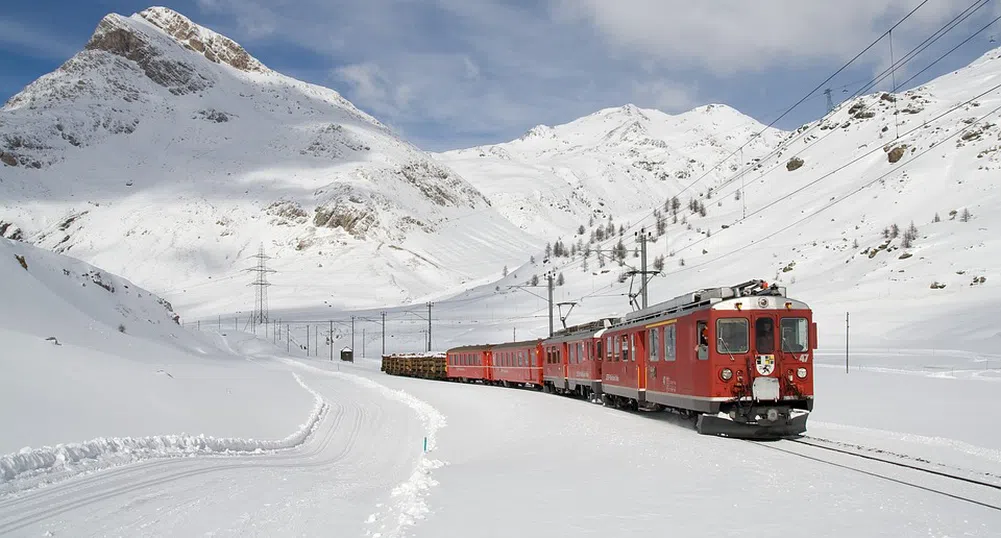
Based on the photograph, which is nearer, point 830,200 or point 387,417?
point 387,417

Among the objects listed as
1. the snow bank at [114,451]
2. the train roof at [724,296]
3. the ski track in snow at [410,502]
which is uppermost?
the train roof at [724,296]

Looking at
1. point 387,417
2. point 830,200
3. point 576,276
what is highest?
point 830,200

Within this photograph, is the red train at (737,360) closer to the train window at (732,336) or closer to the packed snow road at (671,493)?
the train window at (732,336)

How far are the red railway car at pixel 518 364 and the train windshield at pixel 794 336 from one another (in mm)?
24675

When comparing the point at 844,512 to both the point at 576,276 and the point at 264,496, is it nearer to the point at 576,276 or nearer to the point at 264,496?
the point at 264,496

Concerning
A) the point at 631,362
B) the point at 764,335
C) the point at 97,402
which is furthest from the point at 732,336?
the point at 97,402

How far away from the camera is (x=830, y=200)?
100750 millimetres

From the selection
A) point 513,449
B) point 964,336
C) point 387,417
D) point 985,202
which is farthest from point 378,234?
point 513,449

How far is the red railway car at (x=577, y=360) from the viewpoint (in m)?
31.8

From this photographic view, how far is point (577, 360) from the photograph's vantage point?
3528cm

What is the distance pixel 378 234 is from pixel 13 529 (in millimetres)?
186645

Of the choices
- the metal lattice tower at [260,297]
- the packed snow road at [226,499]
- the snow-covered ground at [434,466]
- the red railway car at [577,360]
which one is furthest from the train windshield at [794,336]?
the metal lattice tower at [260,297]

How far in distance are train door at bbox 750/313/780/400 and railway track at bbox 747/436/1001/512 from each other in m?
1.19

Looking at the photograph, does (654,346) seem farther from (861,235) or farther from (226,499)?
(861,235)
